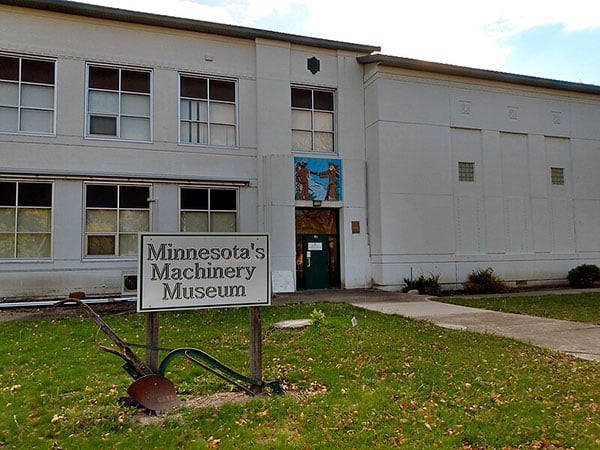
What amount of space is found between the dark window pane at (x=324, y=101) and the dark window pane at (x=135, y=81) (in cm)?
564

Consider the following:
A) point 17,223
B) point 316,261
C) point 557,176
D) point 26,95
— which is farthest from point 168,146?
point 557,176

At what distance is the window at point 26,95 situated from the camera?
44.0 ft

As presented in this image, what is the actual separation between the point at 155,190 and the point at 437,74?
34.8ft

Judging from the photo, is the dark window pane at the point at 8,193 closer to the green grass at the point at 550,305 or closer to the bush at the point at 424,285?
the bush at the point at 424,285

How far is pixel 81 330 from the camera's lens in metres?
8.14

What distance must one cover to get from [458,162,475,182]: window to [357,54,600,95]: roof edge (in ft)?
10.6

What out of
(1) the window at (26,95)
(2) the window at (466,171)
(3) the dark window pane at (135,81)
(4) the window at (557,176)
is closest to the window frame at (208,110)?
(3) the dark window pane at (135,81)

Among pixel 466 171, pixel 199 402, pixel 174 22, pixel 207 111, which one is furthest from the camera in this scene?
pixel 466 171

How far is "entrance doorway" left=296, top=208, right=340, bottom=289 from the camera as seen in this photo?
1567 cm

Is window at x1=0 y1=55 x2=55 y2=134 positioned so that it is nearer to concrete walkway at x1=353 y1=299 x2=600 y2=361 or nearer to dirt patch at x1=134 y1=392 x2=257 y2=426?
concrete walkway at x1=353 y1=299 x2=600 y2=361

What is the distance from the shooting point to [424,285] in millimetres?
15117

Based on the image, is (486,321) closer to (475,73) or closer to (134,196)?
(134,196)

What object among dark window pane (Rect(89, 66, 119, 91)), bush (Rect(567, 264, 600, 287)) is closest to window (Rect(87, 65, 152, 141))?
dark window pane (Rect(89, 66, 119, 91))

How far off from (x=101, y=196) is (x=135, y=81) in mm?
3773
